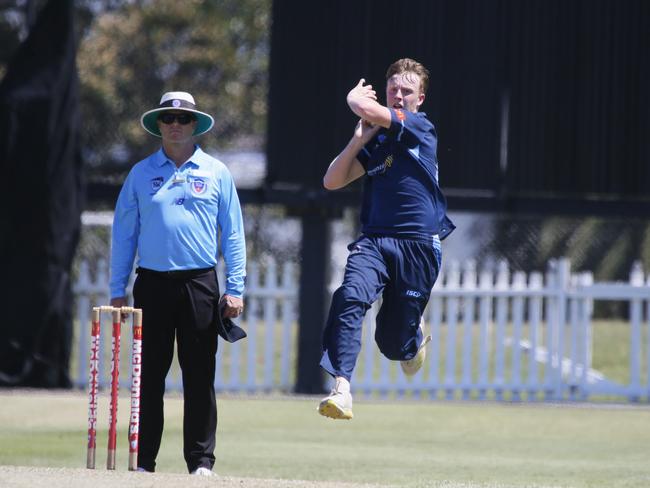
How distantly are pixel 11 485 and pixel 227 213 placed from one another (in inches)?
80.7

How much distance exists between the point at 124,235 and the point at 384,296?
57.2 inches

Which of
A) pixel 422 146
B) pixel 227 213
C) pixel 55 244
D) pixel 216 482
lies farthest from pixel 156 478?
pixel 55 244

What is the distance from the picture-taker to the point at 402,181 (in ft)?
23.7

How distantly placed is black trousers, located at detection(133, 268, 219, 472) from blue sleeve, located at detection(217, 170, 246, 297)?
0.39 ft

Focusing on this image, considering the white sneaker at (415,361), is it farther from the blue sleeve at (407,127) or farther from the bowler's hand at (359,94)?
the bowler's hand at (359,94)

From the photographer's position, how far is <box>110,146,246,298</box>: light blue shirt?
24.1 feet

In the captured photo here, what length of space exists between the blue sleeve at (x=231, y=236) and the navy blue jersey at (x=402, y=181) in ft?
2.47

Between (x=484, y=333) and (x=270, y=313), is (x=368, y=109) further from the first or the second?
(x=484, y=333)

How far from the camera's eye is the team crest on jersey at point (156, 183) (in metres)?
7.37

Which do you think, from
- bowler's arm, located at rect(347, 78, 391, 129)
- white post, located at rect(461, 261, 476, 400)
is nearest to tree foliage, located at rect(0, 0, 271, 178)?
white post, located at rect(461, 261, 476, 400)

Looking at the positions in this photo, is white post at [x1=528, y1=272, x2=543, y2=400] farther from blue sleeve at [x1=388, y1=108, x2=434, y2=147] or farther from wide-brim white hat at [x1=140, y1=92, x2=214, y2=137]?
blue sleeve at [x1=388, y1=108, x2=434, y2=147]

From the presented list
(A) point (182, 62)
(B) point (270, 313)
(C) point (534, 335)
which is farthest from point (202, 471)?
(A) point (182, 62)

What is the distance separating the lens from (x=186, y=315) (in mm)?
7430

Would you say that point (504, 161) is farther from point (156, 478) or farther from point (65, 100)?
point (156, 478)
